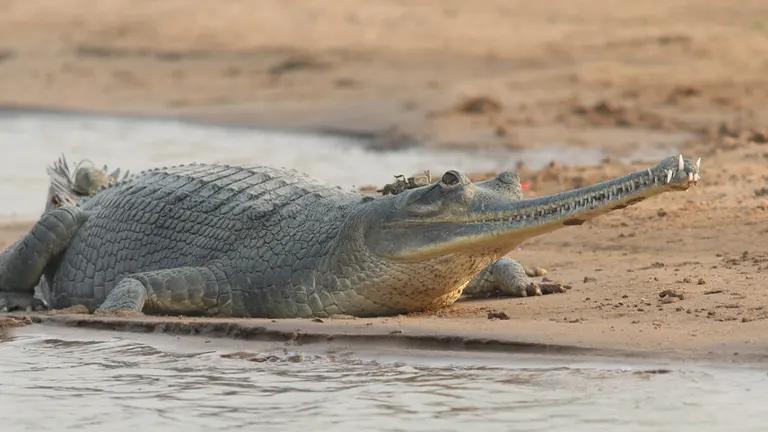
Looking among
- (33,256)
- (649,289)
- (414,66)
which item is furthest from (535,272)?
(414,66)

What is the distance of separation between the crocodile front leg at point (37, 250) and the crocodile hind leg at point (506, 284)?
2.18 m

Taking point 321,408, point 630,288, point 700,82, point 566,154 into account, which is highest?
point 700,82

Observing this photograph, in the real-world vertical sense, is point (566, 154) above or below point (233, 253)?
above

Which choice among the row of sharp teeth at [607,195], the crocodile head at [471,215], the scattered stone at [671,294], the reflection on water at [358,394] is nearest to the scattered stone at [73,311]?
the reflection on water at [358,394]

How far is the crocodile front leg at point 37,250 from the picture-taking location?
23.7ft

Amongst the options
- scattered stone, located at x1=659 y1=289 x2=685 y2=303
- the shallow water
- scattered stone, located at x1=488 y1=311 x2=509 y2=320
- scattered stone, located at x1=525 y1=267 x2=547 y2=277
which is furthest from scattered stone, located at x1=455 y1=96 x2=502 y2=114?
scattered stone, located at x1=488 y1=311 x2=509 y2=320

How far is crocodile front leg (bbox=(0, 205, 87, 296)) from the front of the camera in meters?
7.23

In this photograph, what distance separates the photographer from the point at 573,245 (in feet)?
27.3

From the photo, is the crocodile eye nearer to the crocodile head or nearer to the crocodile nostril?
the crocodile head

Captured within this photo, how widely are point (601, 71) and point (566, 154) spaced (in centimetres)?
432

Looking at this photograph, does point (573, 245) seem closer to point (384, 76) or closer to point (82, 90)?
point (384, 76)

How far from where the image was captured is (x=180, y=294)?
639 cm

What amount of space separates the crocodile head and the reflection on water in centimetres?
55

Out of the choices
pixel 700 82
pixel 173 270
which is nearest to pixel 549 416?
pixel 173 270
